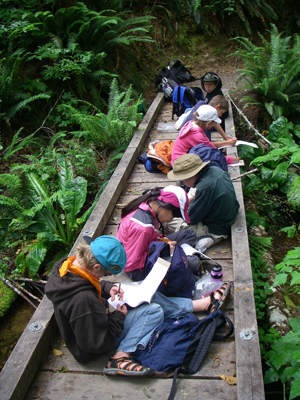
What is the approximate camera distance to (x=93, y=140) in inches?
242

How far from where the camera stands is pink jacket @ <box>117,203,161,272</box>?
3123 millimetres

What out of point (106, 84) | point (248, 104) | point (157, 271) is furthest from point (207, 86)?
point (157, 271)

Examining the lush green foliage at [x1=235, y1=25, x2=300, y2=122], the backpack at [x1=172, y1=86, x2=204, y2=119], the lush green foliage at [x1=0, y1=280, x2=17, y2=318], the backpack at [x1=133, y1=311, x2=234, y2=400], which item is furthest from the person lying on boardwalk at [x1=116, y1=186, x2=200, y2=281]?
the lush green foliage at [x1=235, y1=25, x2=300, y2=122]

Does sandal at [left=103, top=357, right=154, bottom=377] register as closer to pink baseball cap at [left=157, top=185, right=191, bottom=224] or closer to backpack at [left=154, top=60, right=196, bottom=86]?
pink baseball cap at [left=157, top=185, right=191, bottom=224]

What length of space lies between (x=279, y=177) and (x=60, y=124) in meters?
4.46

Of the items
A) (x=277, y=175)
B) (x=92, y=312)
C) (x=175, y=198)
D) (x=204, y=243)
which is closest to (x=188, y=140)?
(x=175, y=198)

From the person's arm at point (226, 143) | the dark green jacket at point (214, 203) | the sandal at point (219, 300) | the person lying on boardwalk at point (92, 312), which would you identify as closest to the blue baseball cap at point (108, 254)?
the person lying on boardwalk at point (92, 312)

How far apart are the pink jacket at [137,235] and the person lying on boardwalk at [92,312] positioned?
0.64 metres

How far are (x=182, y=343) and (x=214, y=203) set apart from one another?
1551mm

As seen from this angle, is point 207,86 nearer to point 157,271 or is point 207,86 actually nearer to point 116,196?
point 116,196

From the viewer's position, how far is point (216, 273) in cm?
310

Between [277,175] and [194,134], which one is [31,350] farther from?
[277,175]

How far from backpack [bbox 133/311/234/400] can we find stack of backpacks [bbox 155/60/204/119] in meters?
4.95

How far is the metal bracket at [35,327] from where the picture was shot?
2678 mm
